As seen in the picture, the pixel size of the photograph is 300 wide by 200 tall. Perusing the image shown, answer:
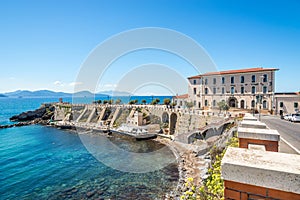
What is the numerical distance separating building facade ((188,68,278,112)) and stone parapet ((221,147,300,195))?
29.8 m

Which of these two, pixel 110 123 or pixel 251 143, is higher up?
pixel 251 143

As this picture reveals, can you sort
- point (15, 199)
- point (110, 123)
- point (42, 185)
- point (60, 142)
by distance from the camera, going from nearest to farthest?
point (15, 199) < point (42, 185) < point (60, 142) < point (110, 123)

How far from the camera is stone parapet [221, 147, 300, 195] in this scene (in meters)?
1.38

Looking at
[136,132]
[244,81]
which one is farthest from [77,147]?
[244,81]

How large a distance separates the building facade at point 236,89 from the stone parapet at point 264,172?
29.8 m

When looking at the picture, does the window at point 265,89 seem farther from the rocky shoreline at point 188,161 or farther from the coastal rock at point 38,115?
the coastal rock at point 38,115

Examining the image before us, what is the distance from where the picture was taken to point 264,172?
4.89 ft

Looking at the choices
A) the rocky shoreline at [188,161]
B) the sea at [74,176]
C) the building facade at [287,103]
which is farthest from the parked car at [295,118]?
the sea at [74,176]

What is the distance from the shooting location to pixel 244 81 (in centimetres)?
3130

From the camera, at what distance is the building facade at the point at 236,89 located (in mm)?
28750

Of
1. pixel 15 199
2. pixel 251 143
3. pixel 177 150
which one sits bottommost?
pixel 15 199

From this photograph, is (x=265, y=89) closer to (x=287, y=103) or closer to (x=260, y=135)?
(x=287, y=103)

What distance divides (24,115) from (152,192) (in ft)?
188

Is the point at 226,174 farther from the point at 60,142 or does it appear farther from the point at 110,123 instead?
the point at 110,123
